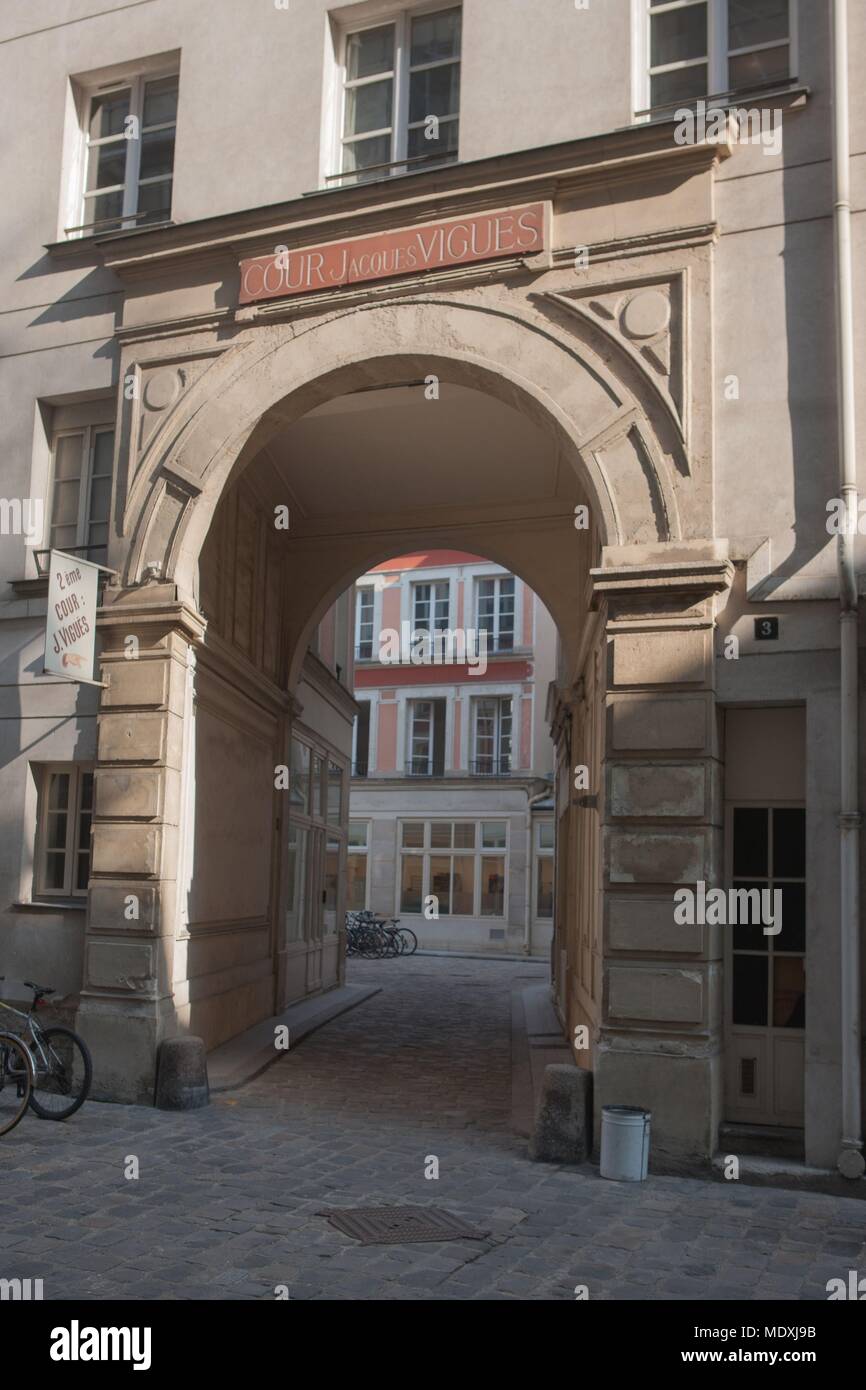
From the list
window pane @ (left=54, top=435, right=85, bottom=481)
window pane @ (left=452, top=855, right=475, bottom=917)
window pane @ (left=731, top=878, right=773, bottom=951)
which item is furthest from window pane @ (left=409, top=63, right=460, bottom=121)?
window pane @ (left=452, top=855, right=475, bottom=917)

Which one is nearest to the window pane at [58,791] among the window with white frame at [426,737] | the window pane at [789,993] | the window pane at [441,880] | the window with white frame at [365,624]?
the window pane at [789,993]

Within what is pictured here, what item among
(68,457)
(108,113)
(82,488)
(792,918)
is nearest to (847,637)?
(792,918)

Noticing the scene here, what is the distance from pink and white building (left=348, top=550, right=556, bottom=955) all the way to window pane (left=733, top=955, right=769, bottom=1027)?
22917 millimetres

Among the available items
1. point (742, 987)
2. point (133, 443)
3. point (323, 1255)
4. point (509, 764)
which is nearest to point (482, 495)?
point (133, 443)

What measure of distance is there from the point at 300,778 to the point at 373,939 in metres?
14.5

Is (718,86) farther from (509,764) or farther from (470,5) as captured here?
(509,764)

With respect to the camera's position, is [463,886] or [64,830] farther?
[463,886]

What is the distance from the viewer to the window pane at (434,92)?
33.8 feet

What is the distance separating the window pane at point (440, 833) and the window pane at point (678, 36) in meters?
25.4

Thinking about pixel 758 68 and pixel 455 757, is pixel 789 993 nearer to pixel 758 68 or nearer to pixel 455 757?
pixel 758 68

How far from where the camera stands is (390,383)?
10.3 meters

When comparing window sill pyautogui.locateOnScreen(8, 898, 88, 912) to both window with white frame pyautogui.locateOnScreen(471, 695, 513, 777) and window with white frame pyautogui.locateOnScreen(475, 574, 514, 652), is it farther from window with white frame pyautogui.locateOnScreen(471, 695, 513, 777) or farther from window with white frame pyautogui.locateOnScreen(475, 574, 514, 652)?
window with white frame pyautogui.locateOnScreen(475, 574, 514, 652)

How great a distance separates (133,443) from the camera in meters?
10.4

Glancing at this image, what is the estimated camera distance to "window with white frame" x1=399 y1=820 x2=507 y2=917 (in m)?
32.3
